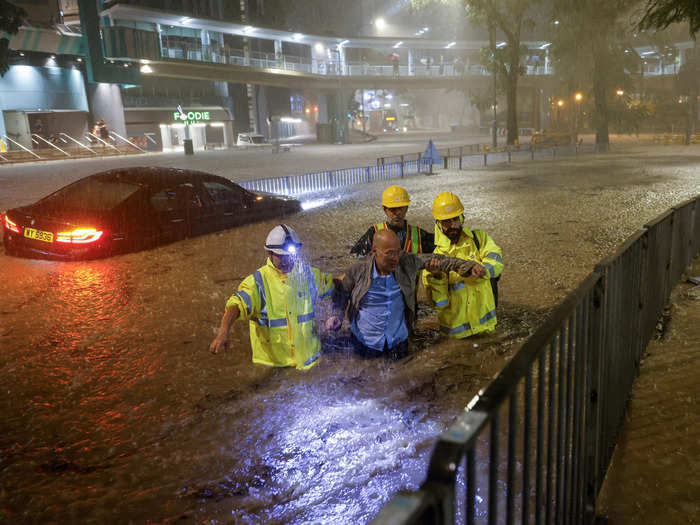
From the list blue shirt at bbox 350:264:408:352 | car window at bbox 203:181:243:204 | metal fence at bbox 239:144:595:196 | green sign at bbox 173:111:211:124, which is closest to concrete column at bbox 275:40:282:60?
green sign at bbox 173:111:211:124

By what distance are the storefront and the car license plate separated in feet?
113

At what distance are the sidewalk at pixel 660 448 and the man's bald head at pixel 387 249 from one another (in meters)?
1.98

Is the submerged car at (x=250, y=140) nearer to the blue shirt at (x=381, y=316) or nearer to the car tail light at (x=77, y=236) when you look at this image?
the car tail light at (x=77, y=236)

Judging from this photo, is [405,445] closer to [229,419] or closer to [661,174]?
[229,419]

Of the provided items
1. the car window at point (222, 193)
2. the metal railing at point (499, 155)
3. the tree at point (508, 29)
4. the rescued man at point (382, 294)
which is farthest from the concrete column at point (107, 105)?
the rescued man at point (382, 294)

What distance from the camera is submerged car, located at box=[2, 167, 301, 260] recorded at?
8.31 metres

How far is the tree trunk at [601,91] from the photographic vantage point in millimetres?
32812

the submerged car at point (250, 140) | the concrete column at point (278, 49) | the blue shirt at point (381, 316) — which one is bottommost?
the blue shirt at point (381, 316)

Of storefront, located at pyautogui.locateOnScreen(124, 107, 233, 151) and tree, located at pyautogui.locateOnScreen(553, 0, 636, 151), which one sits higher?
tree, located at pyautogui.locateOnScreen(553, 0, 636, 151)

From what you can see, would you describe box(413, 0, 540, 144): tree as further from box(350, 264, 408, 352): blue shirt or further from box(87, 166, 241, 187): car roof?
box(350, 264, 408, 352): blue shirt

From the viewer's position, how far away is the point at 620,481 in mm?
3143

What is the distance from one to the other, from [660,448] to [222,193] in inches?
346

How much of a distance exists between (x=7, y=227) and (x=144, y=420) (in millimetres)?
6213

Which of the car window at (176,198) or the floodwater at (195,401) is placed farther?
the car window at (176,198)
